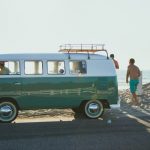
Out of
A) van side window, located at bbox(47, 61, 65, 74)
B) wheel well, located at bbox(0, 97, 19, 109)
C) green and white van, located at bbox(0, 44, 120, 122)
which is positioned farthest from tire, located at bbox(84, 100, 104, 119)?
wheel well, located at bbox(0, 97, 19, 109)

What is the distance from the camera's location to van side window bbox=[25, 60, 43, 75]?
1636 cm

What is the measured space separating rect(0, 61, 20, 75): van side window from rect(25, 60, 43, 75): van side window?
0.98ft

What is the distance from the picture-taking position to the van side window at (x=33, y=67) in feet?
53.7

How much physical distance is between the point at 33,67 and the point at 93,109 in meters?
2.46

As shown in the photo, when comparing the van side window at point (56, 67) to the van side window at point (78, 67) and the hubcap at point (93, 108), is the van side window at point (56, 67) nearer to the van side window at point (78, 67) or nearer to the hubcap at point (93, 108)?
the van side window at point (78, 67)

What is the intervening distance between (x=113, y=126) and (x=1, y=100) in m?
3.90

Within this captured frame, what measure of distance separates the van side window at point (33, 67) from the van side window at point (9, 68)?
0.98 ft

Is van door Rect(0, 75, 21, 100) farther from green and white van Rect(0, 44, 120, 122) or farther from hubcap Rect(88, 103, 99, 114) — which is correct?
hubcap Rect(88, 103, 99, 114)

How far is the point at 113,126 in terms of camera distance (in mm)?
14461

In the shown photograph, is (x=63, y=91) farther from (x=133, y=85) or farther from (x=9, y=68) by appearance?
(x=133, y=85)

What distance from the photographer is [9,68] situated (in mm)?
16281

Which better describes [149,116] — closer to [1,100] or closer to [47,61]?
[47,61]

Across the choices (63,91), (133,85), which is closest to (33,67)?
(63,91)

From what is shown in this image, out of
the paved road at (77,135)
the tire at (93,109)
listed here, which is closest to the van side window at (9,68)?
the paved road at (77,135)
